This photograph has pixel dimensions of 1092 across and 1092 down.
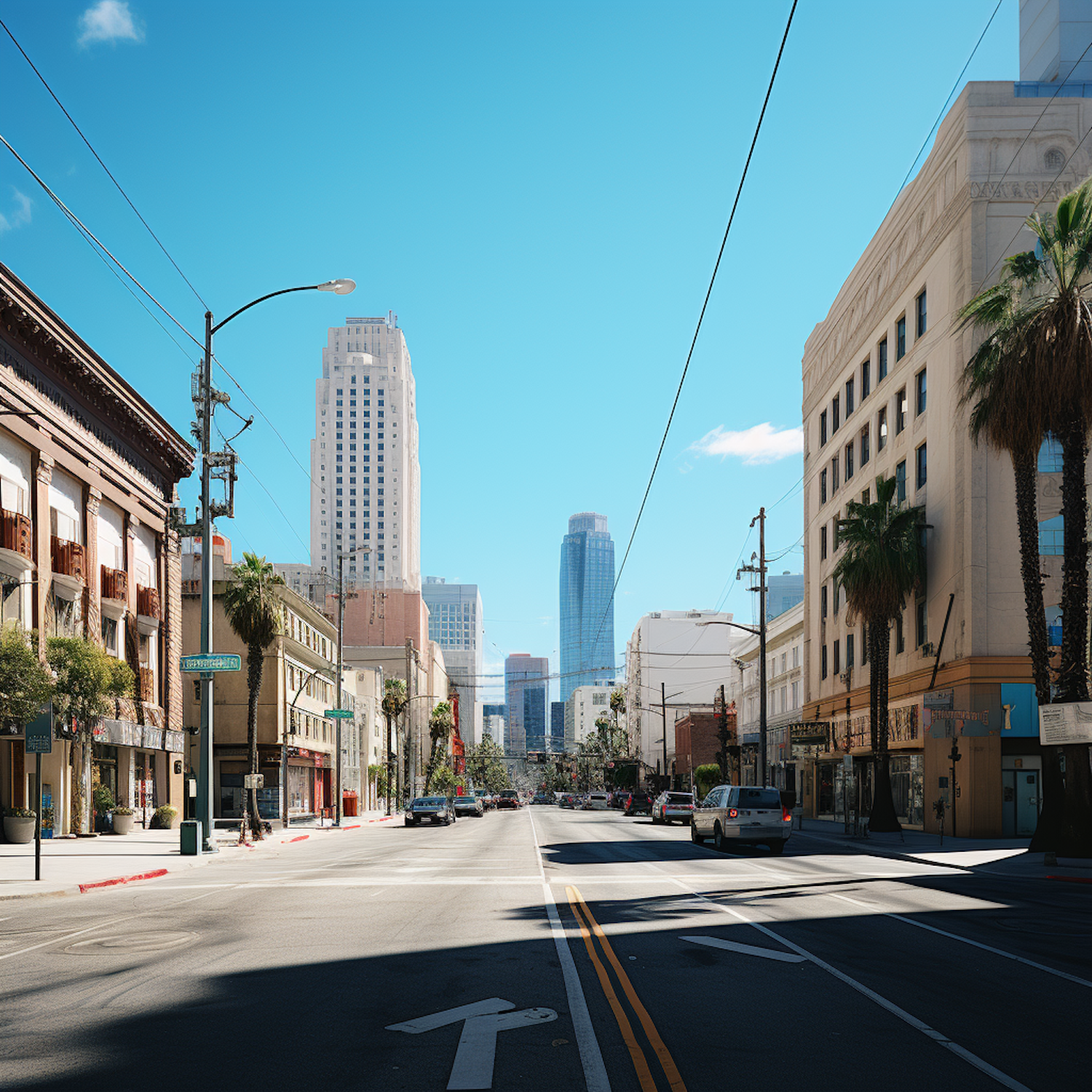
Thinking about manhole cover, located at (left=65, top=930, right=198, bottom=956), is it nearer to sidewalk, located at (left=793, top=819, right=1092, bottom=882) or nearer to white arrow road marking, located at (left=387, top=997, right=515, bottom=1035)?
white arrow road marking, located at (left=387, top=997, right=515, bottom=1035)

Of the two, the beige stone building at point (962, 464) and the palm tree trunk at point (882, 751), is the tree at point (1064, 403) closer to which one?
the beige stone building at point (962, 464)

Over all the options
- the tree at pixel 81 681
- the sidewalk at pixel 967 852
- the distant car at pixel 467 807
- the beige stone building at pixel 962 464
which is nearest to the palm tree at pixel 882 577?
the beige stone building at pixel 962 464

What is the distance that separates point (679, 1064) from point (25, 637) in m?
28.1

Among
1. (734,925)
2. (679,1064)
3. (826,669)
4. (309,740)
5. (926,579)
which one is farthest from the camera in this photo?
(309,740)

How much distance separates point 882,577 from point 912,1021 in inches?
1256

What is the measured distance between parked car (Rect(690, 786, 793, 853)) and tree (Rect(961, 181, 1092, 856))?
6568 mm

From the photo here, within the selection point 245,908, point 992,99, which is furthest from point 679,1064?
point 992,99

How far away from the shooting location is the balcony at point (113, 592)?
4112cm

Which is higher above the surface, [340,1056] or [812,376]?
[812,376]

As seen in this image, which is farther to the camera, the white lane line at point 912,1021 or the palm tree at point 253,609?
the palm tree at point 253,609

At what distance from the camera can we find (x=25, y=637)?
1228 inches

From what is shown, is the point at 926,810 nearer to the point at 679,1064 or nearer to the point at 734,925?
the point at 734,925

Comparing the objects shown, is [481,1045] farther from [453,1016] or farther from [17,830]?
[17,830]

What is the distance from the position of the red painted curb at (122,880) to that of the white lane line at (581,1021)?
10183 mm
